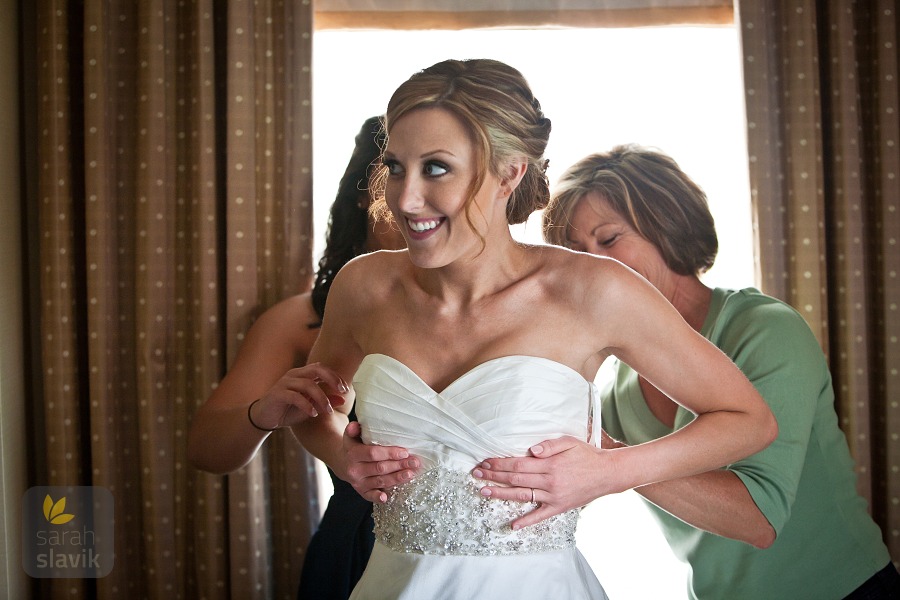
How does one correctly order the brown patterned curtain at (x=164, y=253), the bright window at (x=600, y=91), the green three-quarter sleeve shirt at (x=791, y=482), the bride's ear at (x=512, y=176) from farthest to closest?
1. the bright window at (x=600, y=91)
2. the brown patterned curtain at (x=164, y=253)
3. the green three-quarter sleeve shirt at (x=791, y=482)
4. the bride's ear at (x=512, y=176)

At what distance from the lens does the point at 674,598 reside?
2.72m

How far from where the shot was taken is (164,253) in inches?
107

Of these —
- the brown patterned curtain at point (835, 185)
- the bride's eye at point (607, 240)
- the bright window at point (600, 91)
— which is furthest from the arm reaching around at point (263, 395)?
the brown patterned curtain at point (835, 185)

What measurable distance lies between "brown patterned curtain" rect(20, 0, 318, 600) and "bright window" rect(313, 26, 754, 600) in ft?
0.62

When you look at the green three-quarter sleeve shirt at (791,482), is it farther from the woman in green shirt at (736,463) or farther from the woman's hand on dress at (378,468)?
the woman's hand on dress at (378,468)

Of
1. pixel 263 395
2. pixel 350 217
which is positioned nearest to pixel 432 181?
pixel 263 395

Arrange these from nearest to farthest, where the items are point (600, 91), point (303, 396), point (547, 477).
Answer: point (547, 477), point (303, 396), point (600, 91)

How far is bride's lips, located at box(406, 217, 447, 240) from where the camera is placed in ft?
4.28

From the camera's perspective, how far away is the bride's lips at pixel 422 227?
1.30 metres

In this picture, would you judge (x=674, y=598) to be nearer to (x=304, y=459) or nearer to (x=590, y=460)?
(x=304, y=459)

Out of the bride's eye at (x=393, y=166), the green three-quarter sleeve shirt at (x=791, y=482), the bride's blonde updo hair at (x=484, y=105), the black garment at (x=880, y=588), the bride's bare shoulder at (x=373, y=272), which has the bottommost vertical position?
the black garment at (x=880, y=588)

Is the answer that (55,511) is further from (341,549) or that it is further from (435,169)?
(435,169)

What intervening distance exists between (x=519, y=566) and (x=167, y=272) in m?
1.87

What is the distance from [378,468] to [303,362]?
980 mm
